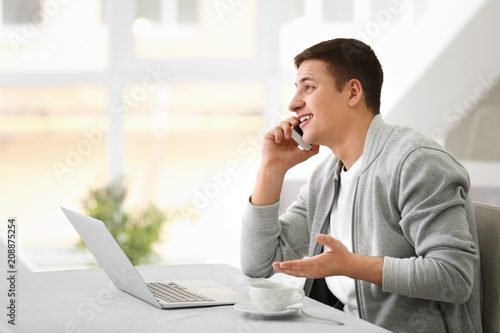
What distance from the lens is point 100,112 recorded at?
4.24 meters

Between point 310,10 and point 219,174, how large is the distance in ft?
3.81

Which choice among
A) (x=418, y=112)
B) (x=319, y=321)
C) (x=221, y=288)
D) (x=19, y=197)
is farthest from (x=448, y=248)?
(x=19, y=197)

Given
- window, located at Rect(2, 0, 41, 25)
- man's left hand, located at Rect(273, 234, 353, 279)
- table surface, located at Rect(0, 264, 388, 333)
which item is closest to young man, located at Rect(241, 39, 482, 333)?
man's left hand, located at Rect(273, 234, 353, 279)

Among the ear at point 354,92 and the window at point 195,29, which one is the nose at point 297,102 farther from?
the window at point 195,29

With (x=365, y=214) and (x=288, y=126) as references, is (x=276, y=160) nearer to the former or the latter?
(x=288, y=126)

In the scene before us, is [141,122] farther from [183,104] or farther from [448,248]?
[448,248]

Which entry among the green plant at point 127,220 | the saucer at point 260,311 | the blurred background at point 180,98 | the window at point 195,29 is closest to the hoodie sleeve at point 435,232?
the saucer at point 260,311

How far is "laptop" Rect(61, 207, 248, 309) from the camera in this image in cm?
127

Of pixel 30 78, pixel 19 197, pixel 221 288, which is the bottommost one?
pixel 19 197

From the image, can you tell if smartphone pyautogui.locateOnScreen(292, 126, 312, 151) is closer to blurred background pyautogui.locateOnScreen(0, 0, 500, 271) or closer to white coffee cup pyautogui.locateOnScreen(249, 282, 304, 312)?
white coffee cup pyautogui.locateOnScreen(249, 282, 304, 312)

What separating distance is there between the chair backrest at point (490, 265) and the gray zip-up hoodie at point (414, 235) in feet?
0.13

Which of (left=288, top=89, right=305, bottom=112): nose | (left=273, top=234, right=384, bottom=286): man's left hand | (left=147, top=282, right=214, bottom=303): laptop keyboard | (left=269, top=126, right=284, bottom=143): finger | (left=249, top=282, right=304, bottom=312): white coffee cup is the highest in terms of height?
(left=288, top=89, right=305, bottom=112): nose

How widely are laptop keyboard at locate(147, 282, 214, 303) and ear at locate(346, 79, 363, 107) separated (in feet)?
1.96

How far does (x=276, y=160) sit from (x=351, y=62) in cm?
33
